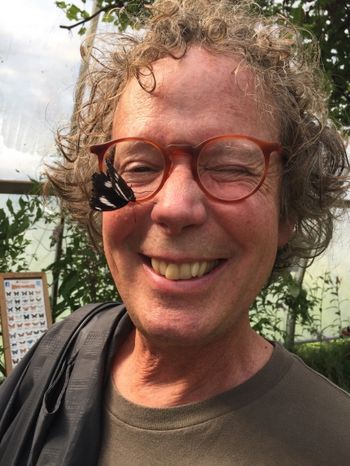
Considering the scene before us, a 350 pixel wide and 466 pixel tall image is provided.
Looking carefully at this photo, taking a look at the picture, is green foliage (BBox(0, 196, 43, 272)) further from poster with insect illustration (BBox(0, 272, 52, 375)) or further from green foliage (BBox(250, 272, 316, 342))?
green foliage (BBox(250, 272, 316, 342))

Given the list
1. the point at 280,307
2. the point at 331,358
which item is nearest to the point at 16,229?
the point at 280,307

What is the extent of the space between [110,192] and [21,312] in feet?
6.66

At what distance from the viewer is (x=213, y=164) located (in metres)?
1.12

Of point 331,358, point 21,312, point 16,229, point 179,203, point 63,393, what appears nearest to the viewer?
point 179,203

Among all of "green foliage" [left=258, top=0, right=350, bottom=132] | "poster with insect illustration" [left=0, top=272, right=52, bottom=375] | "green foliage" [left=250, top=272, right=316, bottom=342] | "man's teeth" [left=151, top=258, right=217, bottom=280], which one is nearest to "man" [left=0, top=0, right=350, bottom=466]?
"man's teeth" [left=151, top=258, right=217, bottom=280]

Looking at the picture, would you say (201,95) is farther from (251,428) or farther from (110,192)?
(251,428)

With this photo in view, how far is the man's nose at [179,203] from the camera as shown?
3.55 feet

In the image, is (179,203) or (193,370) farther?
(193,370)

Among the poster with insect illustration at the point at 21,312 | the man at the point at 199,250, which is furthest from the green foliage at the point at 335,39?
the man at the point at 199,250

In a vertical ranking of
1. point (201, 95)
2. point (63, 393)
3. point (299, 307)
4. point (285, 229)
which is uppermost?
point (201, 95)

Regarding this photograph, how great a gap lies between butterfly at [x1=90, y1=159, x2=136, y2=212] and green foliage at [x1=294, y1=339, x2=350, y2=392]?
11.4 feet

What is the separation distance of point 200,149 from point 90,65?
0.64 metres

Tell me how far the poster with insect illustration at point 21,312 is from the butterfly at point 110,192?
193cm

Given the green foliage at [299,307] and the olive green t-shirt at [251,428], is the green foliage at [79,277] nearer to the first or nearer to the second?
the green foliage at [299,307]
